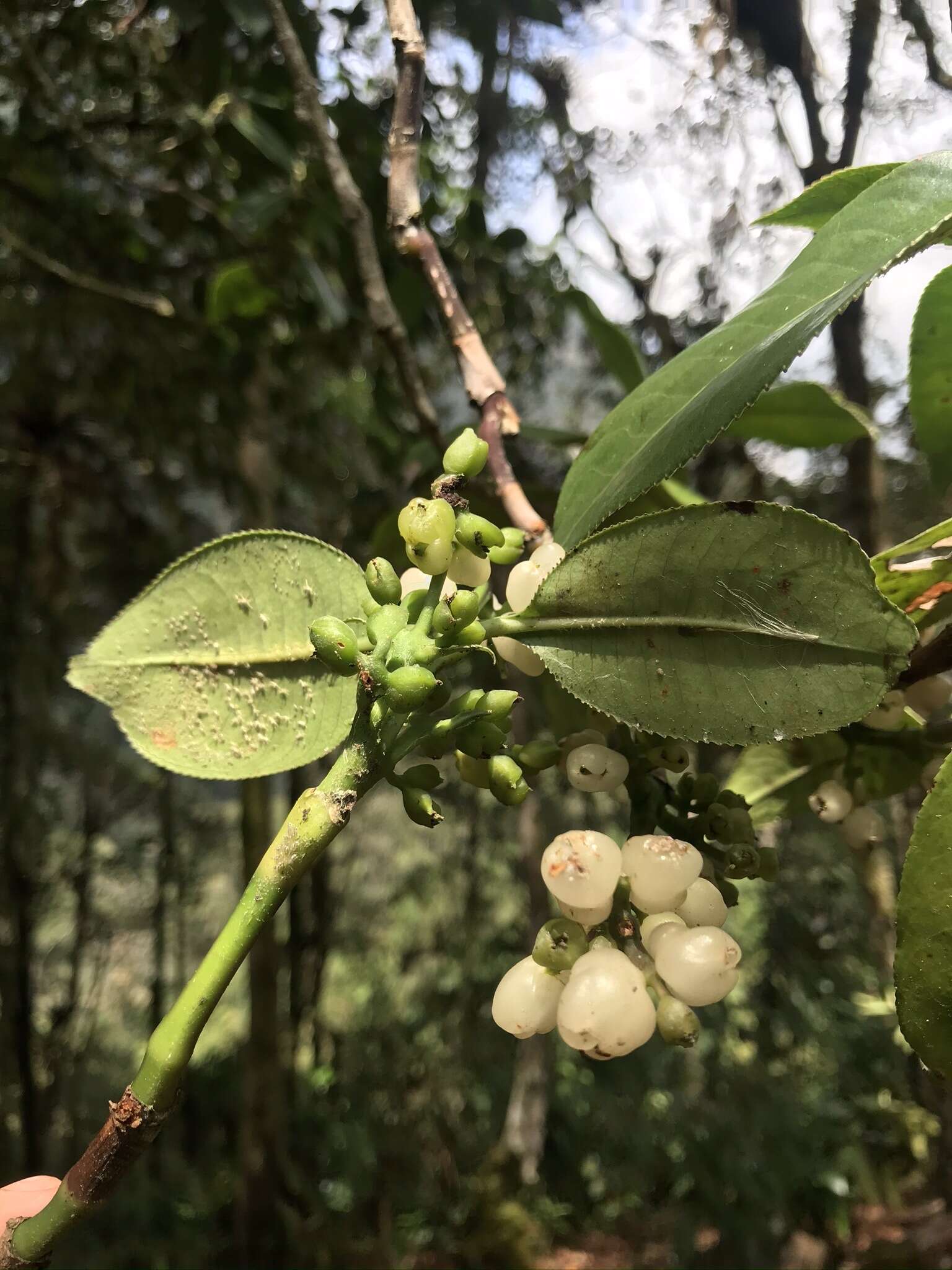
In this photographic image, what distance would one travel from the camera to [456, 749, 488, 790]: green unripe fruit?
0.31 metres

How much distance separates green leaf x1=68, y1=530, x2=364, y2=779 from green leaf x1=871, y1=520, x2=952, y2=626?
209 mm

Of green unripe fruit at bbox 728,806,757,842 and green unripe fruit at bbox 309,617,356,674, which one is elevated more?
green unripe fruit at bbox 309,617,356,674

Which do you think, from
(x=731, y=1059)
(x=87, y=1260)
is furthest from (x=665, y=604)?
(x=731, y=1059)

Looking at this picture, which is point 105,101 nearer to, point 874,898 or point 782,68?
point 782,68

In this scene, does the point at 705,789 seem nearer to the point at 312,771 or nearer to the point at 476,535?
the point at 476,535

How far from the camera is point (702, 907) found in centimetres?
30

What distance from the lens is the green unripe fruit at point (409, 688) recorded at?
245 mm

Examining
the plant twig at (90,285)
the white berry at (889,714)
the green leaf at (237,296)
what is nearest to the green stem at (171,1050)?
the white berry at (889,714)

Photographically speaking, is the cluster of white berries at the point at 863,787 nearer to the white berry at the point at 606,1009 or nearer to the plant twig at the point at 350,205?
the white berry at the point at 606,1009

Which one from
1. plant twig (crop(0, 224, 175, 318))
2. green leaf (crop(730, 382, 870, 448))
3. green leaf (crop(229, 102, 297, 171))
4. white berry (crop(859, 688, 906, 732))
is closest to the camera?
white berry (crop(859, 688, 906, 732))

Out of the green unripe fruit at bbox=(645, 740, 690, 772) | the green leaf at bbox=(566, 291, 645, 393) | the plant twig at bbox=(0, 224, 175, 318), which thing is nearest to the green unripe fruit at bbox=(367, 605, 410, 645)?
the green unripe fruit at bbox=(645, 740, 690, 772)

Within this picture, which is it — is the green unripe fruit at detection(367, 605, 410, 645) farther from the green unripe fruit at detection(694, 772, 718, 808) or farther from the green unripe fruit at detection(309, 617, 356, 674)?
the green unripe fruit at detection(694, 772, 718, 808)

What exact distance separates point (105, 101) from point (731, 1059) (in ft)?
8.99

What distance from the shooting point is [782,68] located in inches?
28.3
